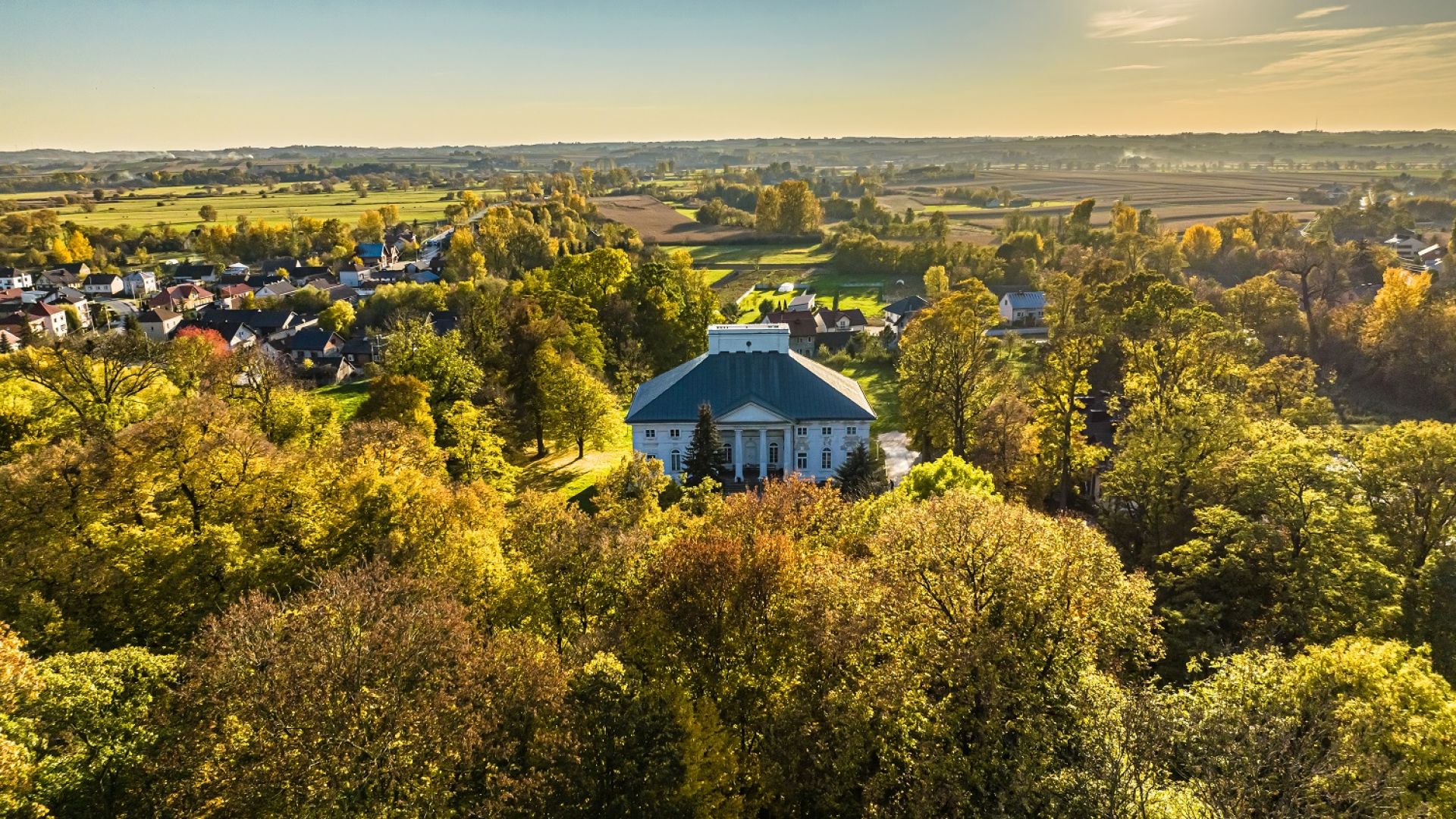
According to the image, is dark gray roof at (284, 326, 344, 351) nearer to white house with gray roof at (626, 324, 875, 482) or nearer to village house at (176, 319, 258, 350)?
village house at (176, 319, 258, 350)

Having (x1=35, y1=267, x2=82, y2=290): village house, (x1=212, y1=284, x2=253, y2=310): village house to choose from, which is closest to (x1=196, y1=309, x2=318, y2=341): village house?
(x1=212, y1=284, x2=253, y2=310): village house

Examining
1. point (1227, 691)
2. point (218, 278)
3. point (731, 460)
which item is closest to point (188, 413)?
point (731, 460)

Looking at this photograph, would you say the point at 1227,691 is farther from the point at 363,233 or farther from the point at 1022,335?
the point at 363,233

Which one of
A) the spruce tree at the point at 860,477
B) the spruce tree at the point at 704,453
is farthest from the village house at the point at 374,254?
the spruce tree at the point at 860,477

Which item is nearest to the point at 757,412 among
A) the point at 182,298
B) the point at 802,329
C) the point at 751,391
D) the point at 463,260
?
the point at 751,391

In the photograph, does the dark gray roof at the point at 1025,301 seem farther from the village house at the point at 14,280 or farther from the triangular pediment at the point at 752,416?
the village house at the point at 14,280

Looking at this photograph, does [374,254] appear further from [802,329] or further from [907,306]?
[907,306]

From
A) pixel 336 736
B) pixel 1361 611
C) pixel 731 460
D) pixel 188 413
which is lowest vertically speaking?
pixel 731 460
